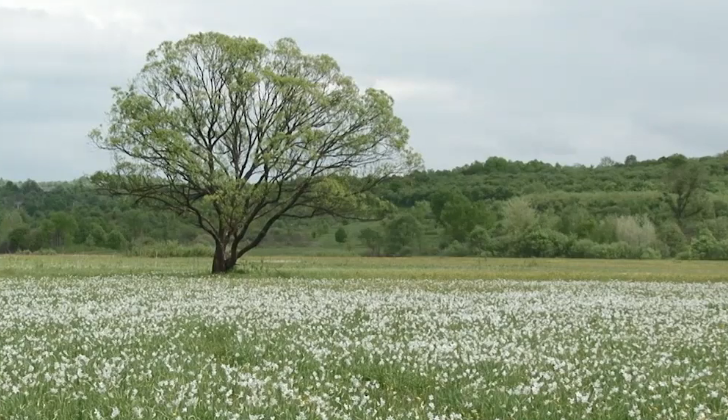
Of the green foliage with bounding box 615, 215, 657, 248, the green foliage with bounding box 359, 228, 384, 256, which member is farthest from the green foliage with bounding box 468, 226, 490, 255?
the green foliage with bounding box 615, 215, 657, 248

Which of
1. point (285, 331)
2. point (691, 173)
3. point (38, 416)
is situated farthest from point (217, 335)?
point (691, 173)

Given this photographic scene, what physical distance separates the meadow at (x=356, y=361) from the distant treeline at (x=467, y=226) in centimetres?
6565

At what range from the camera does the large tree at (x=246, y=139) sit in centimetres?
Result: 4238

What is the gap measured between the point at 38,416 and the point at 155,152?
36.3m

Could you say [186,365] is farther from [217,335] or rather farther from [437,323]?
[437,323]

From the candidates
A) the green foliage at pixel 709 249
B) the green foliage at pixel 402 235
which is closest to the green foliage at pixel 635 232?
the green foliage at pixel 709 249

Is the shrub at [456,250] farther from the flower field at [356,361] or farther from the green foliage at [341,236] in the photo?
the flower field at [356,361]

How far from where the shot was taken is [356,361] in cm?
1067

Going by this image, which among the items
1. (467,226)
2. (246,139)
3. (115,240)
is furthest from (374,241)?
(246,139)

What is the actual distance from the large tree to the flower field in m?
22.7

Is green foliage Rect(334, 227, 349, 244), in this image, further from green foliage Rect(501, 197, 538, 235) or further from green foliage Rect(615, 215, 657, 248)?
green foliage Rect(615, 215, 657, 248)

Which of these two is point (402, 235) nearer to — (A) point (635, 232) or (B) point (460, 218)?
(B) point (460, 218)

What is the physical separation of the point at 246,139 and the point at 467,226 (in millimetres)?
76255

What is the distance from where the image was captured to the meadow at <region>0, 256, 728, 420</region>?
767cm
